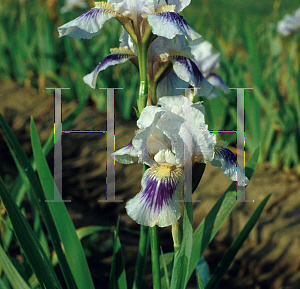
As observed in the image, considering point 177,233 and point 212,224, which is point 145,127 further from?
point 212,224

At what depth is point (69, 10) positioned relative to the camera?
11.2 ft

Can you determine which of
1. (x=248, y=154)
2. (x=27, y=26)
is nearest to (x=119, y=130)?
(x=248, y=154)

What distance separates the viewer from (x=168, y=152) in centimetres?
61

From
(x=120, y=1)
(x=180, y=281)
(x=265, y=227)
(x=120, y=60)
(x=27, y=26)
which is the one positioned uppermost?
(x=27, y=26)

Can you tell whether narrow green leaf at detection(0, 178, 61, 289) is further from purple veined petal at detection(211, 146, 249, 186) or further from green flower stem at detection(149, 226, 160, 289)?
purple veined petal at detection(211, 146, 249, 186)

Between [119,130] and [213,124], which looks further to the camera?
[119,130]

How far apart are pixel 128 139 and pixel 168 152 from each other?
1645 mm

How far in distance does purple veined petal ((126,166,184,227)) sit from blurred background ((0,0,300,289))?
85cm

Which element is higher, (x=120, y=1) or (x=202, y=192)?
(x=120, y=1)

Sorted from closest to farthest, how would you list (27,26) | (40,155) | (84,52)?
(40,155), (84,52), (27,26)

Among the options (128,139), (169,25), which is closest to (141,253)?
(169,25)

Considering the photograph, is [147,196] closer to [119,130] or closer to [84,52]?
[119,130]

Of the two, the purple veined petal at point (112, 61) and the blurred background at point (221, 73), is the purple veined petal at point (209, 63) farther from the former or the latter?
the purple veined petal at point (112, 61)

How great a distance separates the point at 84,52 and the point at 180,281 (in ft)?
7.36
